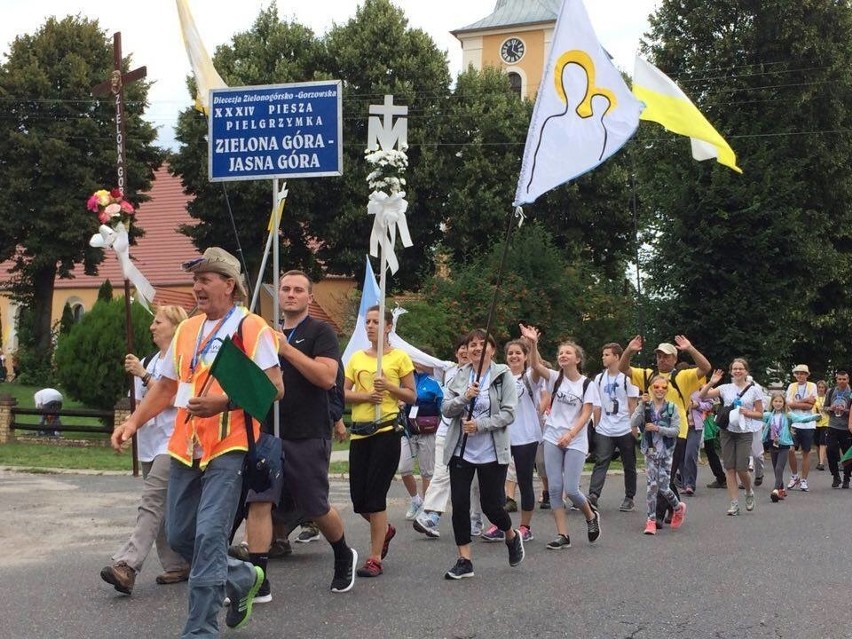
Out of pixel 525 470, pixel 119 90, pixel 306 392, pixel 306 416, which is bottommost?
pixel 525 470

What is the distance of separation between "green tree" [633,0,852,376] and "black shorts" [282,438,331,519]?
20631 millimetres

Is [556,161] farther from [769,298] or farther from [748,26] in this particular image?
[748,26]

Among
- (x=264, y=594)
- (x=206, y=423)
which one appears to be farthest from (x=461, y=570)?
(x=206, y=423)

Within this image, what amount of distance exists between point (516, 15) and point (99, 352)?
40933 millimetres

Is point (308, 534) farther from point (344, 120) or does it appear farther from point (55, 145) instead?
point (55, 145)

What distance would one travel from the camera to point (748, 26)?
30.9 m

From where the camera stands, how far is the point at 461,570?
26.0 ft

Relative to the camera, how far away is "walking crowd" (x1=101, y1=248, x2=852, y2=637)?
18.9ft

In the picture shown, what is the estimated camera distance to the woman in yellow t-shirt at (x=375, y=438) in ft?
26.1

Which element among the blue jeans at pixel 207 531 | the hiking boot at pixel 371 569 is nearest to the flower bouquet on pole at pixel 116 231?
the hiking boot at pixel 371 569

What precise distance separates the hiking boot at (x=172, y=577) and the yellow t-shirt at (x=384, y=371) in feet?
5.48

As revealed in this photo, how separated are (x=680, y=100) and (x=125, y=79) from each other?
786 cm

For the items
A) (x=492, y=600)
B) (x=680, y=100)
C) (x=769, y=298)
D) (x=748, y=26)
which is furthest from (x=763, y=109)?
(x=492, y=600)

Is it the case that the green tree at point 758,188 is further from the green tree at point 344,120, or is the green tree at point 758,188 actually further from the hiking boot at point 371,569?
the hiking boot at point 371,569
